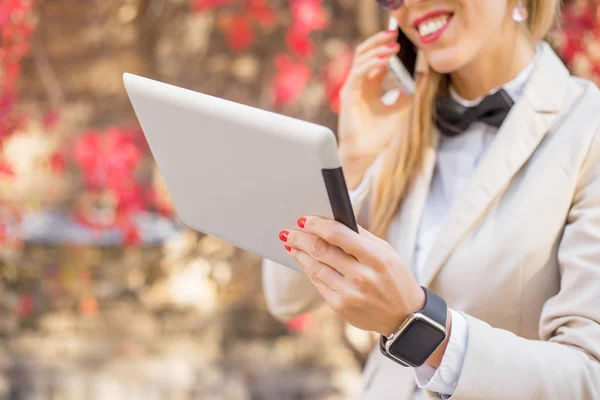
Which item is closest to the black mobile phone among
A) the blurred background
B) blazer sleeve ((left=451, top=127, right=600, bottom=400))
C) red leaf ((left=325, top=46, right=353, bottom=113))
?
blazer sleeve ((left=451, top=127, right=600, bottom=400))

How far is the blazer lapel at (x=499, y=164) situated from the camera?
3.57 ft

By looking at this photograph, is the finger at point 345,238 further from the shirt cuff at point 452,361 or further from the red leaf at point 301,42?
the red leaf at point 301,42

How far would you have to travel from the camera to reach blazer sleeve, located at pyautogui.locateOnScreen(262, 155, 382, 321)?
4.24 feet

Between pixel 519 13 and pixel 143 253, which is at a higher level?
pixel 519 13

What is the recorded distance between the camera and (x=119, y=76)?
2.84m

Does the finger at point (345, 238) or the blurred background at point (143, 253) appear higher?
the finger at point (345, 238)

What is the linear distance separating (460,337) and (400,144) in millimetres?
460

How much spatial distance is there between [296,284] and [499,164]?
453 millimetres

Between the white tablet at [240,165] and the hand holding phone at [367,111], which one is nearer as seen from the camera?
the white tablet at [240,165]

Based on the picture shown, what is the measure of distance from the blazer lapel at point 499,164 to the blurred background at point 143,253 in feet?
5.13

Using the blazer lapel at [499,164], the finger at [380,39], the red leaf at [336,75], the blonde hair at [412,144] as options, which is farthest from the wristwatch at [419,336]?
the red leaf at [336,75]

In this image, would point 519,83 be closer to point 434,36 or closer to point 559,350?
point 434,36

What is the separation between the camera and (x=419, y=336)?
87 centimetres

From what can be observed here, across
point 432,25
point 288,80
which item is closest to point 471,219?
point 432,25
